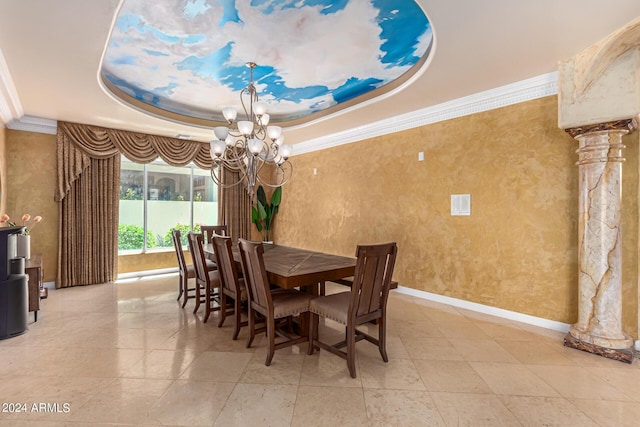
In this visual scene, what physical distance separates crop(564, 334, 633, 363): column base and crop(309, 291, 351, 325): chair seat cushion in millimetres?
2089

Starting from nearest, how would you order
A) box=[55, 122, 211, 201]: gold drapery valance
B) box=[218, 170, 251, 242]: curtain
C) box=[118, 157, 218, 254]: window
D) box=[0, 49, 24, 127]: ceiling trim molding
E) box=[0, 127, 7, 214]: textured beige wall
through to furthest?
box=[0, 49, 24, 127]: ceiling trim molding
box=[0, 127, 7, 214]: textured beige wall
box=[55, 122, 211, 201]: gold drapery valance
box=[118, 157, 218, 254]: window
box=[218, 170, 251, 242]: curtain

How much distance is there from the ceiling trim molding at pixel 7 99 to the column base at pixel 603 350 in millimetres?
5692

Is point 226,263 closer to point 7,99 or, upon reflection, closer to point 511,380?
point 511,380

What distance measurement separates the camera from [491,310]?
3576 mm

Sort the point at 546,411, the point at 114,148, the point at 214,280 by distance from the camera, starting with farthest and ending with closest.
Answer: the point at 114,148 → the point at 214,280 → the point at 546,411

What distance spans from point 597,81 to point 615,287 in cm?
175

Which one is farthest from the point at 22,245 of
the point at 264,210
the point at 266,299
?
the point at 264,210

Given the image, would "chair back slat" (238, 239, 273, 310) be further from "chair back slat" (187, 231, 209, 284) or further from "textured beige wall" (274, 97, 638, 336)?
"textured beige wall" (274, 97, 638, 336)

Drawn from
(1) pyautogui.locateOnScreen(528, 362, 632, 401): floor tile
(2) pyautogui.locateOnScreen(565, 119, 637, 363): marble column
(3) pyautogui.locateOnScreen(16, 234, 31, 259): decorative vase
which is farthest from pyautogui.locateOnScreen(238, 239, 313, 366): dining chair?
(3) pyautogui.locateOnScreen(16, 234, 31, 259): decorative vase

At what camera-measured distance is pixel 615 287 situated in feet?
8.50

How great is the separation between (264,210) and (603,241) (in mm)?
5529

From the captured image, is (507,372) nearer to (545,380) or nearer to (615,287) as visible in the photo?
(545,380)

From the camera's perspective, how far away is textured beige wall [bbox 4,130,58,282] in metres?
4.46

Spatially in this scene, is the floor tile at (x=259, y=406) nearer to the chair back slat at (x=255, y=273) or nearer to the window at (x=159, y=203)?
the chair back slat at (x=255, y=273)
